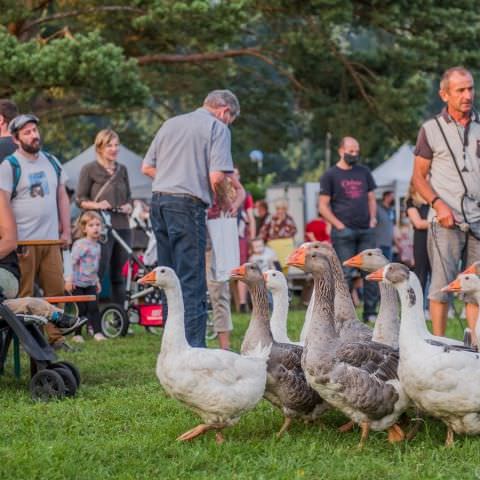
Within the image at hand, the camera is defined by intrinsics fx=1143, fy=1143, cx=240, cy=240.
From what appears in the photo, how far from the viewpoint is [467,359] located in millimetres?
5848

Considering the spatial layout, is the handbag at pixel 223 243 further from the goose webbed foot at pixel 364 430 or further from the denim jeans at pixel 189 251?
the goose webbed foot at pixel 364 430

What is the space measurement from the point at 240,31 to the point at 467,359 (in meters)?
16.4

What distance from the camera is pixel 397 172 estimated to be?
77.8 feet

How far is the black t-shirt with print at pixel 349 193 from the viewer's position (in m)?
13.7

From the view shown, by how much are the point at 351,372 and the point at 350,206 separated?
781cm

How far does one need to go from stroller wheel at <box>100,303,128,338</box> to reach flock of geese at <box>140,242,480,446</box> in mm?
6891

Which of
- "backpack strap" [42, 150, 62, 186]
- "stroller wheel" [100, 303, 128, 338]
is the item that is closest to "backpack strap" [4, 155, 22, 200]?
"backpack strap" [42, 150, 62, 186]

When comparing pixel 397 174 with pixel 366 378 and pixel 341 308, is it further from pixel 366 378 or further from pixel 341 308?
pixel 366 378

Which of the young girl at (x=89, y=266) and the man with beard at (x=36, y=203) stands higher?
the man with beard at (x=36, y=203)

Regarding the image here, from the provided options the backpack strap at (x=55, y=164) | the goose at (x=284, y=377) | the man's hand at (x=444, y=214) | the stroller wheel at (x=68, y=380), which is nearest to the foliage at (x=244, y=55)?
the backpack strap at (x=55, y=164)

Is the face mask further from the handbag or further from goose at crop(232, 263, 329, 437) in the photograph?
goose at crop(232, 263, 329, 437)

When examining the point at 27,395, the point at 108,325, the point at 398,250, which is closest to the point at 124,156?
the point at 398,250

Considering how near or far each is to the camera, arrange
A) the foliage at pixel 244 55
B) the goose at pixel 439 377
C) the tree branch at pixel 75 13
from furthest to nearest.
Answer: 1. the tree branch at pixel 75 13
2. the foliage at pixel 244 55
3. the goose at pixel 439 377

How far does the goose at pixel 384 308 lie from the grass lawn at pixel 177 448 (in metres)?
0.57
